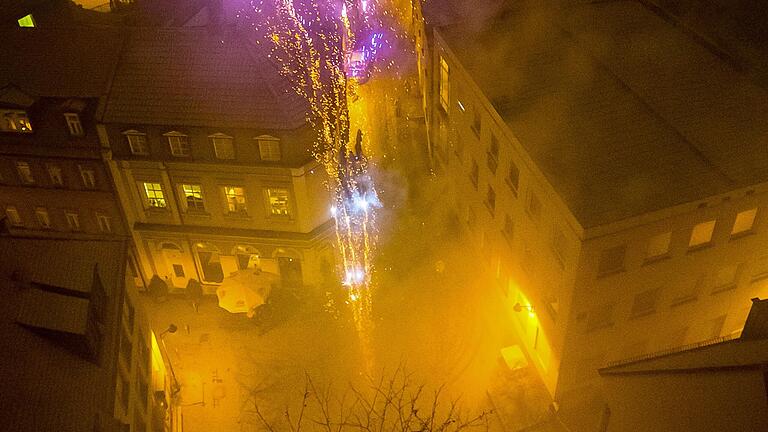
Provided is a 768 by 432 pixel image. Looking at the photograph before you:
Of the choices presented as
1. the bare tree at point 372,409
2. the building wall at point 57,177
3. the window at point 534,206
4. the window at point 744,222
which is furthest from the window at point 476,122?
the building wall at point 57,177

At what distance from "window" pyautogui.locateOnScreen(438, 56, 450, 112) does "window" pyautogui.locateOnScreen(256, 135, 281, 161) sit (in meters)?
13.3

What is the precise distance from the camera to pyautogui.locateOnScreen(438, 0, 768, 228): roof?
27469 mm

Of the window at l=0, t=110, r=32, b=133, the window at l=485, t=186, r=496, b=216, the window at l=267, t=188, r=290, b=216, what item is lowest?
the window at l=485, t=186, r=496, b=216

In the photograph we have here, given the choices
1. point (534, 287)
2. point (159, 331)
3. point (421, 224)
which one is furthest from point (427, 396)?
point (159, 331)

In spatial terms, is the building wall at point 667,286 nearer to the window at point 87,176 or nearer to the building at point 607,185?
the building at point 607,185

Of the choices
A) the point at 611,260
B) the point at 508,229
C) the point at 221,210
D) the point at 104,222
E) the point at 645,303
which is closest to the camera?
the point at 611,260

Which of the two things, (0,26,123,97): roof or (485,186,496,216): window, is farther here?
(485,186,496,216): window

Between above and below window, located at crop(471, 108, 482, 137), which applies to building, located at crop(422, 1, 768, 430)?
below

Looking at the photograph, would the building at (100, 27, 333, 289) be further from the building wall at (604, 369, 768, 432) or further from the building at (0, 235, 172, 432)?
the building wall at (604, 369, 768, 432)

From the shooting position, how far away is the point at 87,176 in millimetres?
35375

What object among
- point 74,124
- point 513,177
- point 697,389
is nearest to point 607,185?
point 513,177

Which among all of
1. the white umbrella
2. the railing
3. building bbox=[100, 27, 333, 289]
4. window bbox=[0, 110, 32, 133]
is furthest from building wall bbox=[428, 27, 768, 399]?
window bbox=[0, 110, 32, 133]

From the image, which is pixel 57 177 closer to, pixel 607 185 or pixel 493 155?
pixel 493 155

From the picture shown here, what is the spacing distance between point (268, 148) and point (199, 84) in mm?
5119
